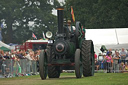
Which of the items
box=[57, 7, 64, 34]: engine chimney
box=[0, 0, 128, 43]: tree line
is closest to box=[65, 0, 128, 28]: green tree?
box=[0, 0, 128, 43]: tree line

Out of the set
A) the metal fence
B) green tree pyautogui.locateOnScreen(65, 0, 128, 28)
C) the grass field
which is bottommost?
the grass field

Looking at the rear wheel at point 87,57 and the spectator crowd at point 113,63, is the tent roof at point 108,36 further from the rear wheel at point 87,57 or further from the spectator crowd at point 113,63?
→ the rear wheel at point 87,57

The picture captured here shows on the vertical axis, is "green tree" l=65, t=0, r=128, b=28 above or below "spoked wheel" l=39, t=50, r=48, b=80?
above

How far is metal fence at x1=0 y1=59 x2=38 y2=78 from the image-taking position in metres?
23.5

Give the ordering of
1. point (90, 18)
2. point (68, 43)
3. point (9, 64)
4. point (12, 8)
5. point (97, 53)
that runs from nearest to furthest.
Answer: point (68, 43)
point (9, 64)
point (97, 53)
point (90, 18)
point (12, 8)

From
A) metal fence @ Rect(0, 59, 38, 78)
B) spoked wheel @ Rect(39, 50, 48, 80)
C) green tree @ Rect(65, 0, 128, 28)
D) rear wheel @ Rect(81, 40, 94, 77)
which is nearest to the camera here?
spoked wheel @ Rect(39, 50, 48, 80)

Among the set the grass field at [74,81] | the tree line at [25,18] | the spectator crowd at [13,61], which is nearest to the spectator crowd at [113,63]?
the spectator crowd at [13,61]

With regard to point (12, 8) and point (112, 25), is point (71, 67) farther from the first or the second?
point (12, 8)

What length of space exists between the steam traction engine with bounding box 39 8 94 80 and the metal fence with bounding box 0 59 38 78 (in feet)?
11.6

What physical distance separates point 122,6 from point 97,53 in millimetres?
21356

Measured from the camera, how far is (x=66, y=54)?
1972 centimetres

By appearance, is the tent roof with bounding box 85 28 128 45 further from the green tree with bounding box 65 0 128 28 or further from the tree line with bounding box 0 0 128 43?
the tree line with bounding box 0 0 128 43

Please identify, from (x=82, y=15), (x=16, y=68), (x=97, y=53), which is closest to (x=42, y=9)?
(x=82, y=15)

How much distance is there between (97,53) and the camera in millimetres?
36969
